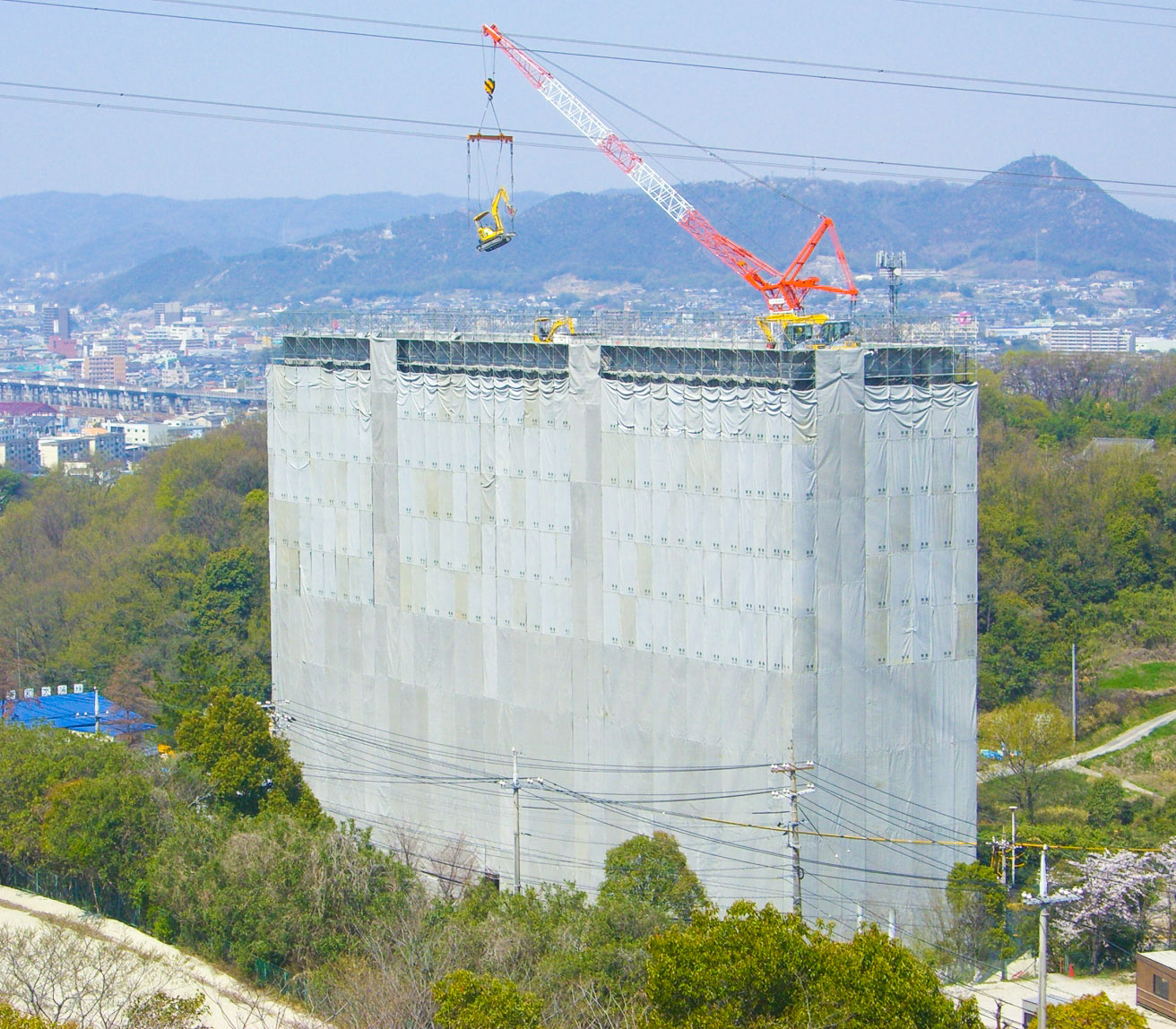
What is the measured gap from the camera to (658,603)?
32.1 metres

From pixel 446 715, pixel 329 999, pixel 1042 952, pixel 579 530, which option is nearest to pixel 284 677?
pixel 446 715

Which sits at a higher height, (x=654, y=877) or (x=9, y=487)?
(x=9, y=487)

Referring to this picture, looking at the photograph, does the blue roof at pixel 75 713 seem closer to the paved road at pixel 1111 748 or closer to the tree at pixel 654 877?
the tree at pixel 654 877

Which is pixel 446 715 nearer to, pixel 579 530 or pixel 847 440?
pixel 579 530

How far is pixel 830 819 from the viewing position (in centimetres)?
3009

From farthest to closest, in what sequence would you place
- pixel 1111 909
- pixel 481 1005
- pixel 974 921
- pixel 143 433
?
pixel 143 433 → pixel 974 921 → pixel 1111 909 → pixel 481 1005

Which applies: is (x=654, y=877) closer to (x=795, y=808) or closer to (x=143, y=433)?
(x=795, y=808)

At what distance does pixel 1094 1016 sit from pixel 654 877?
27.8 ft

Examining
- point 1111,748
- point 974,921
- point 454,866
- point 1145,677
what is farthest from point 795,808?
point 1145,677

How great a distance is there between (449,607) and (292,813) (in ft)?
17.7

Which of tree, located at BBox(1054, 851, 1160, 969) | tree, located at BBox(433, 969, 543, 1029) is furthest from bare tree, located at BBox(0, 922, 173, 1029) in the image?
tree, located at BBox(1054, 851, 1160, 969)

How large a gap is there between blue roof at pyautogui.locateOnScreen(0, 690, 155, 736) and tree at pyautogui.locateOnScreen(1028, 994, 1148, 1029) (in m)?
28.7

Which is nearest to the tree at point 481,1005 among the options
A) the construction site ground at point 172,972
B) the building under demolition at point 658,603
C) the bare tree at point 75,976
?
the construction site ground at point 172,972

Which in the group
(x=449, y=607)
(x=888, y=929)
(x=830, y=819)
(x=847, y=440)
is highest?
(x=847, y=440)
